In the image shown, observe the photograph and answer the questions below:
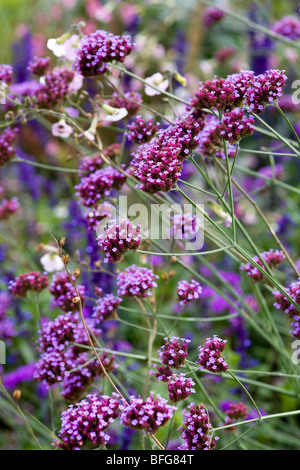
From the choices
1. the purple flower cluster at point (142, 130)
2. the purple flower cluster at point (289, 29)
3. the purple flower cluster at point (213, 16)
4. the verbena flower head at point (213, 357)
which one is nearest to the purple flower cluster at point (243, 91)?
the purple flower cluster at point (142, 130)

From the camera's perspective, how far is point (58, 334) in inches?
49.1

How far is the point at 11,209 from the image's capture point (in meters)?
1.86

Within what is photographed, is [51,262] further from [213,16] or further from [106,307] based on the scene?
[213,16]

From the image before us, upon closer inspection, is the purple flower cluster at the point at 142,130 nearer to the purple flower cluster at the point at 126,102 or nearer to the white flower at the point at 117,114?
the white flower at the point at 117,114

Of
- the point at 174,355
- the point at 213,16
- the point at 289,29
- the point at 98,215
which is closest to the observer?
the point at 174,355

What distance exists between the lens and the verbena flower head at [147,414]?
0.97 metres

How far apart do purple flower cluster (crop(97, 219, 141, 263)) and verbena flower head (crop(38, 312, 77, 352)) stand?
0.25 m

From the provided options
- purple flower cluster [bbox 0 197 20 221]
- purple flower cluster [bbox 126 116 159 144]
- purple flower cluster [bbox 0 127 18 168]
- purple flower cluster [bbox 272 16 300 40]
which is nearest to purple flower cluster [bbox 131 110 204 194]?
purple flower cluster [bbox 126 116 159 144]

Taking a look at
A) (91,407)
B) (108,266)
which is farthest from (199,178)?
(91,407)

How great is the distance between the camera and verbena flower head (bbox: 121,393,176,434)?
0.97 meters

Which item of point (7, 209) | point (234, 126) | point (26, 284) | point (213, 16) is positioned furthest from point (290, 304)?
point (213, 16)

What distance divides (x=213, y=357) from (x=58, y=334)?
0.38 meters

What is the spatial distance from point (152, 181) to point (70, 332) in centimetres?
43

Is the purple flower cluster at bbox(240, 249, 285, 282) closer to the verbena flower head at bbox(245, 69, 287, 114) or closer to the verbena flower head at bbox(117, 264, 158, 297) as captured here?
the verbena flower head at bbox(117, 264, 158, 297)
